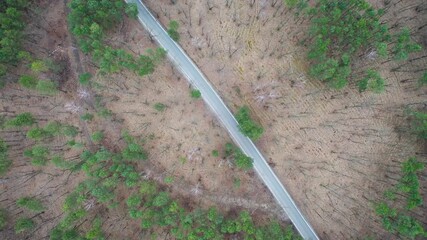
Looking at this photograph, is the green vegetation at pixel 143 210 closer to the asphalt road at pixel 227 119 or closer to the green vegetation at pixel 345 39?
the asphalt road at pixel 227 119

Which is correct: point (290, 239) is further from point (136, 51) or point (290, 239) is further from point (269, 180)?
point (136, 51)

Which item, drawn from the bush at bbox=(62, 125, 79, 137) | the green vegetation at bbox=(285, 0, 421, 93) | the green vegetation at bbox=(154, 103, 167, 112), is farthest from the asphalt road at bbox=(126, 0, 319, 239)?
the bush at bbox=(62, 125, 79, 137)

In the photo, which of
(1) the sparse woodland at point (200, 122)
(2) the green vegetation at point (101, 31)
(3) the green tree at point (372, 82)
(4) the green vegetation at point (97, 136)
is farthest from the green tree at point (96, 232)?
(3) the green tree at point (372, 82)

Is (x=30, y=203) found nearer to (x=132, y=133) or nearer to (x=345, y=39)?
(x=132, y=133)

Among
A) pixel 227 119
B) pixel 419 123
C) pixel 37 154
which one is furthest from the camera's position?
pixel 227 119

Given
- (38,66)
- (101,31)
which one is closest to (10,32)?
(38,66)

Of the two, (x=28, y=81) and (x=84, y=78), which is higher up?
(x=28, y=81)

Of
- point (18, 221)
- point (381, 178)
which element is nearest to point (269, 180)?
point (381, 178)

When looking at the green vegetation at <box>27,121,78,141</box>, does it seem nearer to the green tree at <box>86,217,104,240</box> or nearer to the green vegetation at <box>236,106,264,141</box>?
the green tree at <box>86,217,104,240</box>
